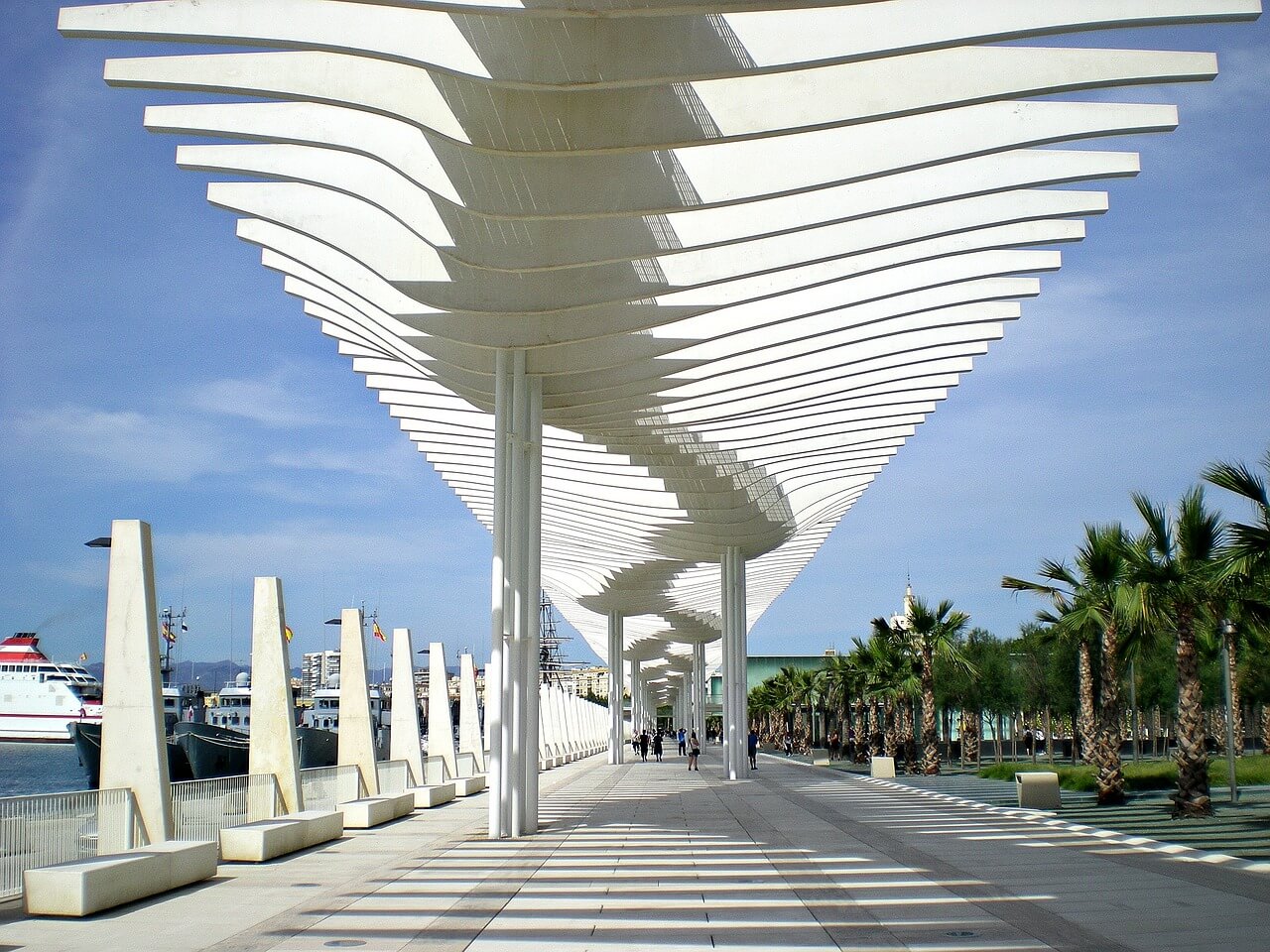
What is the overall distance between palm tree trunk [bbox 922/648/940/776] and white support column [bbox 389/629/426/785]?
13586 mm

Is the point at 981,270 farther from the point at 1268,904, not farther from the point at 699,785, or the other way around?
the point at 699,785

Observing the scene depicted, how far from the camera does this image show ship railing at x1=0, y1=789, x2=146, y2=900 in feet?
33.0

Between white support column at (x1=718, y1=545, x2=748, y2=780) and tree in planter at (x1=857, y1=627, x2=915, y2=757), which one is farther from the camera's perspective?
tree in planter at (x1=857, y1=627, x2=915, y2=757)

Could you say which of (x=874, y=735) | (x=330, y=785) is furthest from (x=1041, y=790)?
(x=874, y=735)

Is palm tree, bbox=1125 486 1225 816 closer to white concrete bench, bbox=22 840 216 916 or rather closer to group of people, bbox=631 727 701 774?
white concrete bench, bbox=22 840 216 916

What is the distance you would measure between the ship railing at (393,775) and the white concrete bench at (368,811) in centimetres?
157

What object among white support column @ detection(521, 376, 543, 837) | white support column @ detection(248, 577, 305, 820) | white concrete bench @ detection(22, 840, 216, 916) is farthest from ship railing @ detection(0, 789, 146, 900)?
white support column @ detection(521, 376, 543, 837)

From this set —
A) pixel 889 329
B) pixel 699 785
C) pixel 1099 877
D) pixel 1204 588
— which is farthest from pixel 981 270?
pixel 699 785

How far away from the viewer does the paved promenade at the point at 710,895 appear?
8617 millimetres

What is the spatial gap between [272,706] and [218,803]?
7.37 feet

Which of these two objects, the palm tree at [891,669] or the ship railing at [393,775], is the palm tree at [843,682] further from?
the ship railing at [393,775]

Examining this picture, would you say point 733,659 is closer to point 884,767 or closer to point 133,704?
point 884,767

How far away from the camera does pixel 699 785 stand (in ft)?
94.1

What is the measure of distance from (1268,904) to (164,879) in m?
9.34
